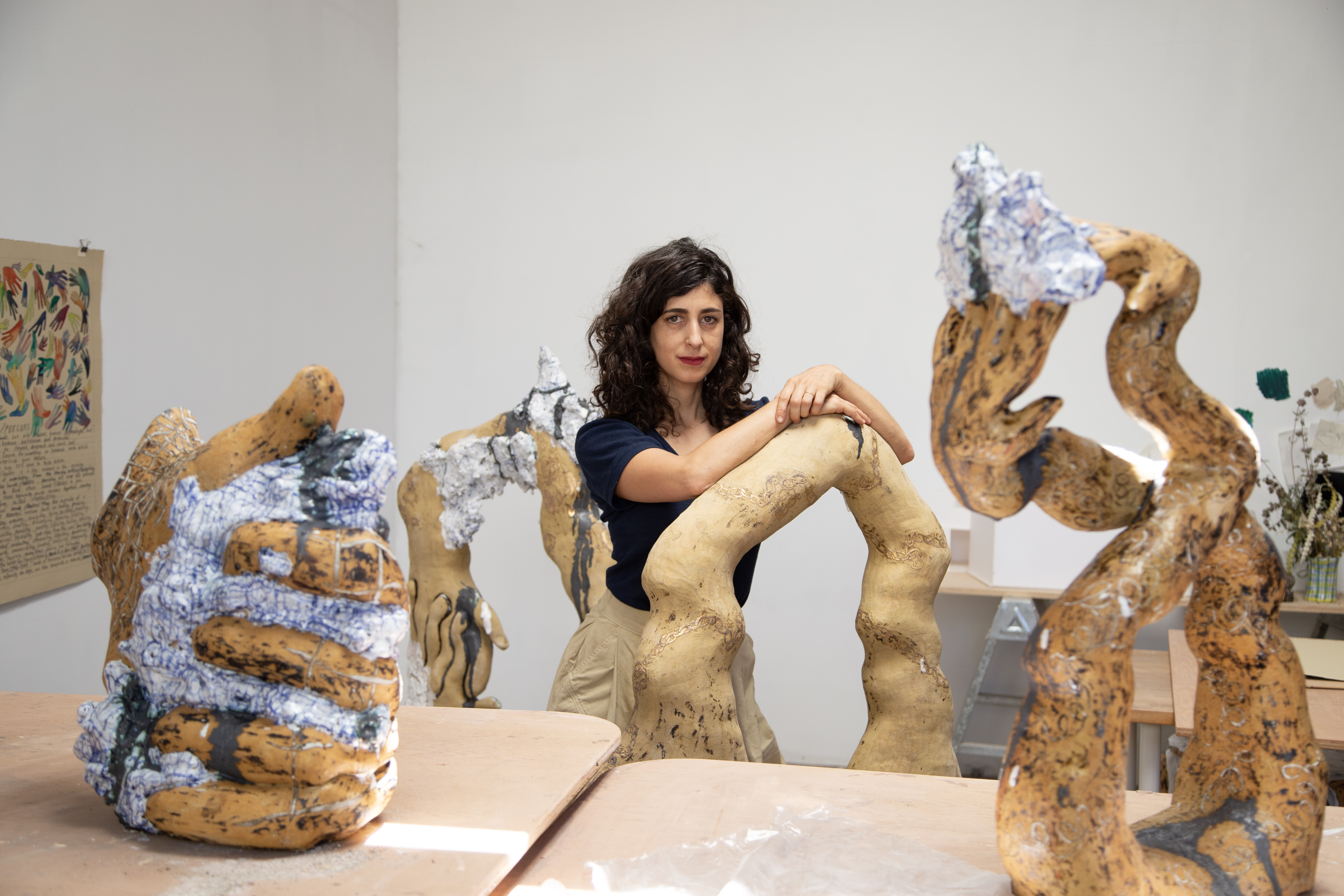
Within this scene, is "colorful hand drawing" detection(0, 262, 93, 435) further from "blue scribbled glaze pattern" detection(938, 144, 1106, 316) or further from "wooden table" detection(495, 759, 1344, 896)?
"blue scribbled glaze pattern" detection(938, 144, 1106, 316)

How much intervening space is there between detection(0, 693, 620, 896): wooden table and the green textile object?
2.58m

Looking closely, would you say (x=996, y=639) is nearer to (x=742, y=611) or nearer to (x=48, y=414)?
(x=742, y=611)

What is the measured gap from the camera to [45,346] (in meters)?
2.08

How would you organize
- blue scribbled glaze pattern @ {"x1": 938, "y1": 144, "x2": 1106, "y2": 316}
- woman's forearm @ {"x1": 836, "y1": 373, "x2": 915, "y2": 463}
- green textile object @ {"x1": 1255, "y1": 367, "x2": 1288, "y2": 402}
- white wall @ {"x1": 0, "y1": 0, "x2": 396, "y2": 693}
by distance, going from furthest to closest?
green textile object @ {"x1": 1255, "y1": 367, "x2": 1288, "y2": 402} → white wall @ {"x1": 0, "y1": 0, "x2": 396, "y2": 693} → woman's forearm @ {"x1": 836, "y1": 373, "x2": 915, "y2": 463} → blue scribbled glaze pattern @ {"x1": 938, "y1": 144, "x2": 1106, "y2": 316}

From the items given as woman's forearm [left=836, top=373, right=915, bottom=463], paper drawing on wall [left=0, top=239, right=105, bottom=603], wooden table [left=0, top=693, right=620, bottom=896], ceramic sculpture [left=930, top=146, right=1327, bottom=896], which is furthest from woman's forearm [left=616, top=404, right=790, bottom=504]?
paper drawing on wall [left=0, top=239, right=105, bottom=603]

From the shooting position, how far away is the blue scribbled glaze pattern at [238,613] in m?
1.05

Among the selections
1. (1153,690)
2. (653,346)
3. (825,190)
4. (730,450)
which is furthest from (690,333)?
(825,190)

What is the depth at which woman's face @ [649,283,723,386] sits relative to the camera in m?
Result: 1.84

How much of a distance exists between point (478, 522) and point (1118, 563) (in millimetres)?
1790

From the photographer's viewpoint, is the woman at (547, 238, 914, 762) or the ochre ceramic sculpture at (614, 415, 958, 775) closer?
the ochre ceramic sculpture at (614, 415, 958, 775)

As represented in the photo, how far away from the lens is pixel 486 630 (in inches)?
96.5

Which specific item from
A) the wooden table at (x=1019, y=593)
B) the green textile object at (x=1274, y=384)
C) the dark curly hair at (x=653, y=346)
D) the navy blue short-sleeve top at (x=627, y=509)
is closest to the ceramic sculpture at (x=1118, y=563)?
the navy blue short-sleeve top at (x=627, y=509)

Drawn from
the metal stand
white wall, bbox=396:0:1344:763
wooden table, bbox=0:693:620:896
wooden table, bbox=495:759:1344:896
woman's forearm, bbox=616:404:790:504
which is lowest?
the metal stand

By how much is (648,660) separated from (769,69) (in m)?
2.50
